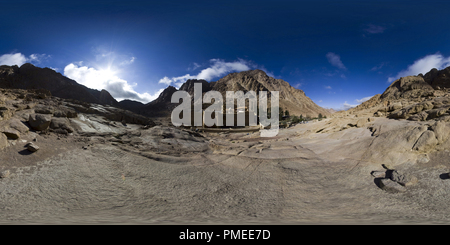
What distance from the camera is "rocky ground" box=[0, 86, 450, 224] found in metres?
5.96

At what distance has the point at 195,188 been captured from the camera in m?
8.27

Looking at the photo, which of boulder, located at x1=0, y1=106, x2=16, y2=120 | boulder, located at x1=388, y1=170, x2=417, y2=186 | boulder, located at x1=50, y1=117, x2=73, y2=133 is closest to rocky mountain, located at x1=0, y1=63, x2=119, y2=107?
boulder, located at x1=50, y1=117, x2=73, y2=133

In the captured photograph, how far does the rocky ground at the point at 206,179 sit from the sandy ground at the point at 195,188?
0.04 m

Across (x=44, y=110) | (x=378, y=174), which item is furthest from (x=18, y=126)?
(x=378, y=174)

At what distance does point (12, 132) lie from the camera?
322 inches

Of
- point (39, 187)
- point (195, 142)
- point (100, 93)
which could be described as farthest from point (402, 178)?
point (100, 93)

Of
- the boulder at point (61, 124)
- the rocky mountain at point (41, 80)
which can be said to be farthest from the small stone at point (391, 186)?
the rocky mountain at point (41, 80)

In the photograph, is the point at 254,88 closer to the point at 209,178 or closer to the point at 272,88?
the point at 272,88

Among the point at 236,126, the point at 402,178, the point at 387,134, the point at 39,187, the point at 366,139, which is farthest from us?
the point at 236,126

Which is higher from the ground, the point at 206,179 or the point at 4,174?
the point at 4,174

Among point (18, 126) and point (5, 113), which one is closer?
point (18, 126)

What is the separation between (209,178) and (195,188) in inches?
46.9
